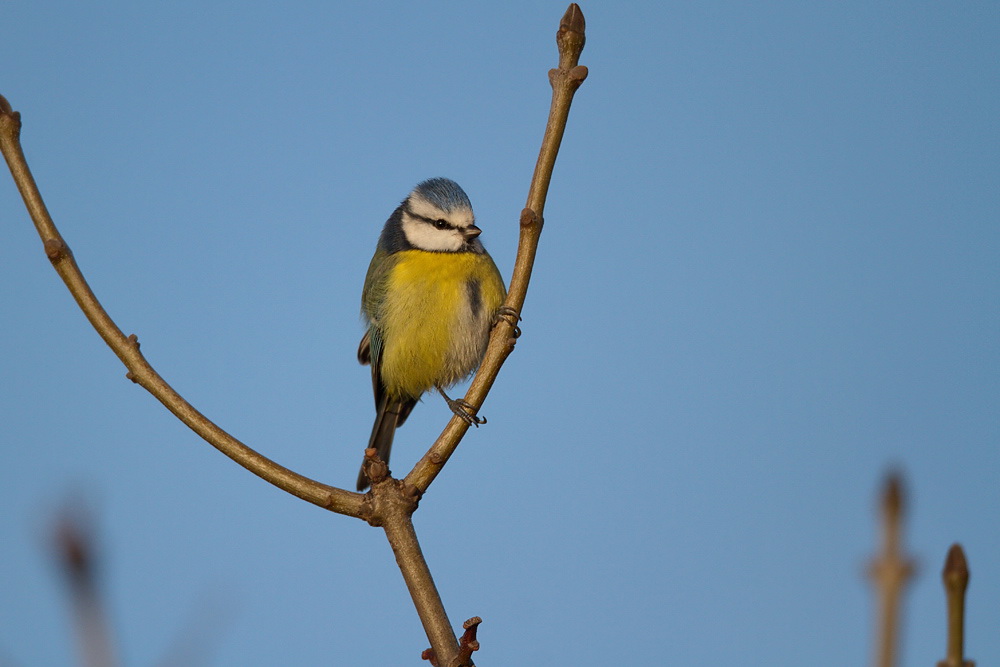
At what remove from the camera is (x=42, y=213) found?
2473 millimetres

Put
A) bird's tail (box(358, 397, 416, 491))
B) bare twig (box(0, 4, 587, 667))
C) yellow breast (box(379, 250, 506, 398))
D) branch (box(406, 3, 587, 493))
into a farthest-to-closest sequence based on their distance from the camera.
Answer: bird's tail (box(358, 397, 416, 491))
yellow breast (box(379, 250, 506, 398))
branch (box(406, 3, 587, 493))
bare twig (box(0, 4, 587, 667))

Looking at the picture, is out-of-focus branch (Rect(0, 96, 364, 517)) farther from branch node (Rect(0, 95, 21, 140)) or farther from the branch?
the branch

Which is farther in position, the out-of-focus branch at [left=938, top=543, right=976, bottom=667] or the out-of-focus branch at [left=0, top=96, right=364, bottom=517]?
the out-of-focus branch at [left=0, top=96, right=364, bottom=517]

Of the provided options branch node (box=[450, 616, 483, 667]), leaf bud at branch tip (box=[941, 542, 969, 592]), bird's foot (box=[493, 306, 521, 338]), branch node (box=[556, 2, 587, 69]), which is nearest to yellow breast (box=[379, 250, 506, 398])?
bird's foot (box=[493, 306, 521, 338])

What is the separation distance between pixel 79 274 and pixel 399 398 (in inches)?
140

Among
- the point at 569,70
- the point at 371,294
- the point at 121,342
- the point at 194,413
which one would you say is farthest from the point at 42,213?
the point at 371,294

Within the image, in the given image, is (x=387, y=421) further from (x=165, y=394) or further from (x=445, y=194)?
(x=165, y=394)

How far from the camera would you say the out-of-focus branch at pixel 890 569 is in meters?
1.08

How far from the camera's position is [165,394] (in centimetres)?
247

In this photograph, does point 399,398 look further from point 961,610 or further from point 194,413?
point 961,610

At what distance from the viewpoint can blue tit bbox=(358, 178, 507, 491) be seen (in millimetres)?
5180

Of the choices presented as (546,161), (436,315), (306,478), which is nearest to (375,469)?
(306,478)

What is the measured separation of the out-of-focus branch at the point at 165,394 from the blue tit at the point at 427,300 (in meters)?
2.53

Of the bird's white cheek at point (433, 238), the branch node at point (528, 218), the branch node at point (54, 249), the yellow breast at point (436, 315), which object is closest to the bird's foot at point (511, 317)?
the branch node at point (528, 218)
